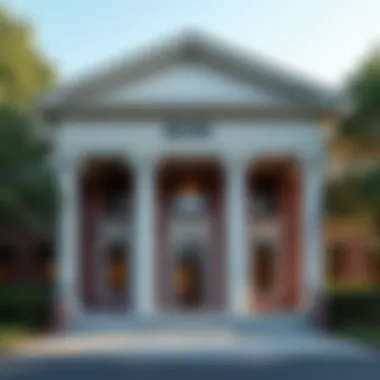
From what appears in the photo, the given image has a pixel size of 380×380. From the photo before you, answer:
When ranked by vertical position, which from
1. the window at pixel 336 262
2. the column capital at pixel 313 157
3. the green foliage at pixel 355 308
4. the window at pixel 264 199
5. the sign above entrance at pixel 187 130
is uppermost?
the sign above entrance at pixel 187 130

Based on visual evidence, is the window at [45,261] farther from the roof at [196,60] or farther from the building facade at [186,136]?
the roof at [196,60]

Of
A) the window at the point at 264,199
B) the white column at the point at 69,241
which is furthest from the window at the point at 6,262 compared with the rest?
the window at the point at 264,199

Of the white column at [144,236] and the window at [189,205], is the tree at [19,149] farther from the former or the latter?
the window at [189,205]

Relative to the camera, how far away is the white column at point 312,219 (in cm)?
3084

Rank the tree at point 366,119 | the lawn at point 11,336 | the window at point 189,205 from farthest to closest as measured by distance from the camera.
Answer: the window at point 189,205 < the tree at point 366,119 < the lawn at point 11,336

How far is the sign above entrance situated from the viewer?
31312 mm

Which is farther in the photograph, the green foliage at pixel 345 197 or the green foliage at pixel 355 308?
the green foliage at pixel 355 308

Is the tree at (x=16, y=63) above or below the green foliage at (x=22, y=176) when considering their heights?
above

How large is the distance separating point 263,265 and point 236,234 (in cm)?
626

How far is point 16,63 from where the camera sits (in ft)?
86.1

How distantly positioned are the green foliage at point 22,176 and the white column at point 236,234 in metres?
6.87

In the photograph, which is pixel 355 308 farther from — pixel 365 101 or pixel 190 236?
pixel 190 236

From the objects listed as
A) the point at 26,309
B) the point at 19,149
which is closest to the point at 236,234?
the point at 26,309

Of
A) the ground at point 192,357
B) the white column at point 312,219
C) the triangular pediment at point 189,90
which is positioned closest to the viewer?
the ground at point 192,357
